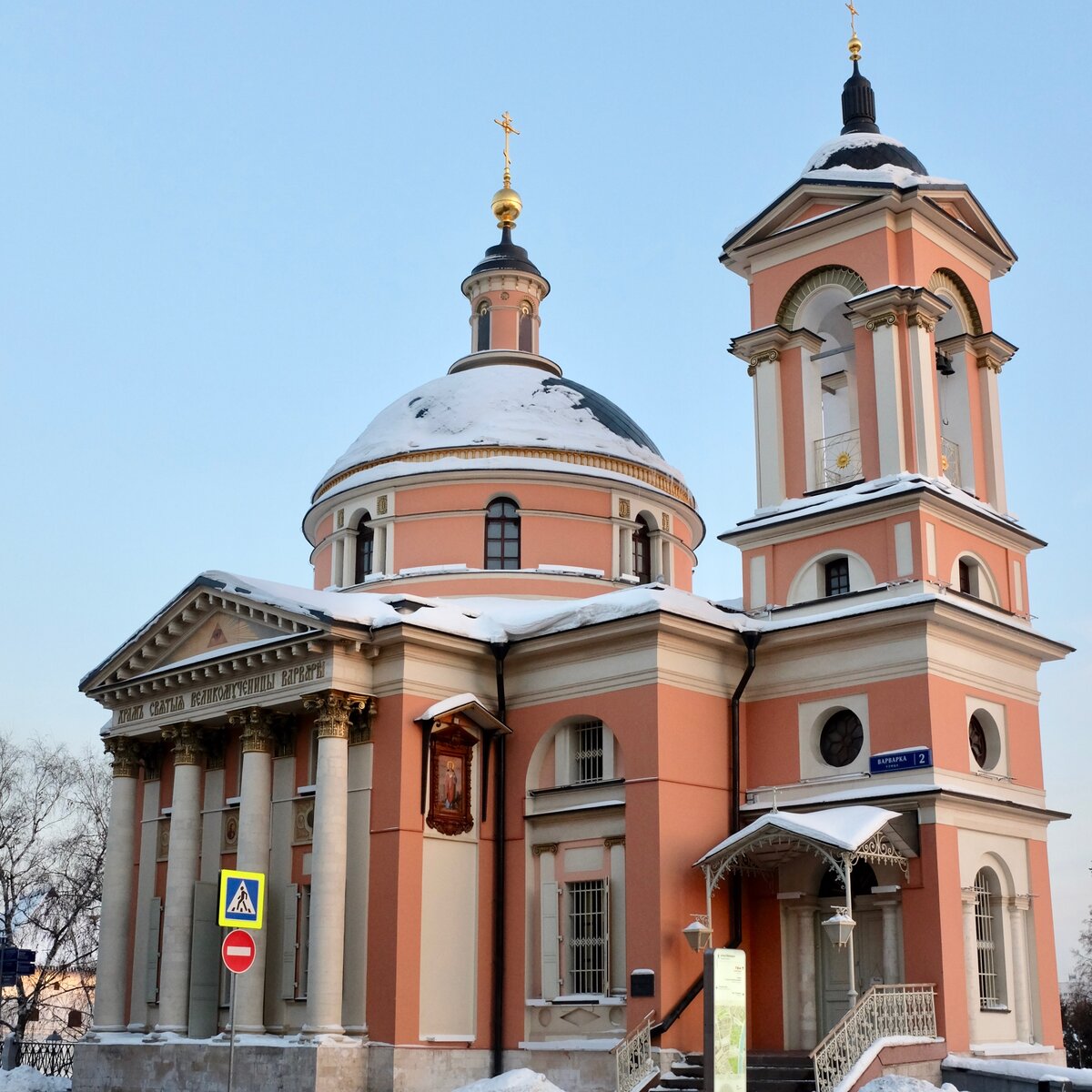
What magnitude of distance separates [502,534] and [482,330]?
20.5ft

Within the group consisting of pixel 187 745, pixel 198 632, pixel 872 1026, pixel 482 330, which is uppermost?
pixel 482 330

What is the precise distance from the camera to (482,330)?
3288cm

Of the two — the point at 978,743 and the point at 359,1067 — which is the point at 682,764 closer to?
the point at 978,743

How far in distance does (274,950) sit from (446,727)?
4.41 meters

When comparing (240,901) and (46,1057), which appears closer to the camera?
(240,901)

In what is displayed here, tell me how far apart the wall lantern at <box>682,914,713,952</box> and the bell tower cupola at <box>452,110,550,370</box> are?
49.1ft

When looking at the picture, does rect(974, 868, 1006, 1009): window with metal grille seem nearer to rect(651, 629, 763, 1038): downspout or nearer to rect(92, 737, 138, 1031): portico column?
rect(651, 629, 763, 1038): downspout

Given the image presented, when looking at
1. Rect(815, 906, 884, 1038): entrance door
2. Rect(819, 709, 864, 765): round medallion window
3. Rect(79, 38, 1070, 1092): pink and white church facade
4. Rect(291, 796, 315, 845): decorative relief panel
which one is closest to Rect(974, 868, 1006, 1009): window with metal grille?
Rect(79, 38, 1070, 1092): pink and white church facade

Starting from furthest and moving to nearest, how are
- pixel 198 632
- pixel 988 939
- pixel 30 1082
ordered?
pixel 30 1082 < pixel 198 632 < pixel 988 939

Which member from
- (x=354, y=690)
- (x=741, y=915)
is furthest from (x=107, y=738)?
(x=741, y=915)

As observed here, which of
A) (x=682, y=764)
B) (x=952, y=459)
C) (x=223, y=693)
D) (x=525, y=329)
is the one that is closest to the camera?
(x=682, y=764)

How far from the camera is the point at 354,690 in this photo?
74.6ft

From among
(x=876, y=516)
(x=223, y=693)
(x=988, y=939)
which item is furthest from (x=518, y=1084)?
(x=876, y=516)

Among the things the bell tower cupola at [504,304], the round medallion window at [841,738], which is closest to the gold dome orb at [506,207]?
the bell tower cupola at [504,304]
